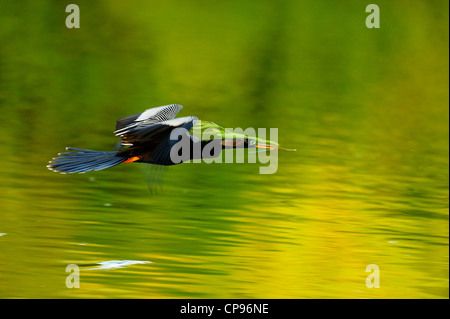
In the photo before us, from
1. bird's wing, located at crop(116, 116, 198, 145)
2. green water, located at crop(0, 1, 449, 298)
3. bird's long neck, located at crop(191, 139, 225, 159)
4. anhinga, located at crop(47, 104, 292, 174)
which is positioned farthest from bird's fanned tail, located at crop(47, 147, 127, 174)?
green water, located at crop(0, 1, 449, 298)

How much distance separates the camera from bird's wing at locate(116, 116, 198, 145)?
4.49m

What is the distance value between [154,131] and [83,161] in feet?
1.97

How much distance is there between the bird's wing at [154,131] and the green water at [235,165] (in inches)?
33.8

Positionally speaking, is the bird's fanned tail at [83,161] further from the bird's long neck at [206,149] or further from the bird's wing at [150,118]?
the bird's long neck at [206,149]

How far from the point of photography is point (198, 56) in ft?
43.2

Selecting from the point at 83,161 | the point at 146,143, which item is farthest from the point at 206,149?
the point at 83,161

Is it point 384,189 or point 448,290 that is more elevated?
point 384,189

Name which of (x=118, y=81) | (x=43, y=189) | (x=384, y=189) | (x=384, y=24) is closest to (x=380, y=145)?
(x=384, y=189)

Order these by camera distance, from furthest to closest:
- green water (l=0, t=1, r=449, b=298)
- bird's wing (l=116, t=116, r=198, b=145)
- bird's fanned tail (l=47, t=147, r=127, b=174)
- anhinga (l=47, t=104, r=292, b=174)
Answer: green water (l=0, t=1, r=449, b=298), bird's fanned tail (l=47, t=147, r=127, b=174), anhinga (l=47, t=104, r=292, b=174), bird's wing (l=116, t=116, r=198, b=145)

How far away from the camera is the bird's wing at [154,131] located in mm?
4492

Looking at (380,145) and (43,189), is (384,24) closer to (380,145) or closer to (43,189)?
(380,145)

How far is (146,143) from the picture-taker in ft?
15.6

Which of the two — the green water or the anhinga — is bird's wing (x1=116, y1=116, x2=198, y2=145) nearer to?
the anhinga

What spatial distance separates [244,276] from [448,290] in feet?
4.94
